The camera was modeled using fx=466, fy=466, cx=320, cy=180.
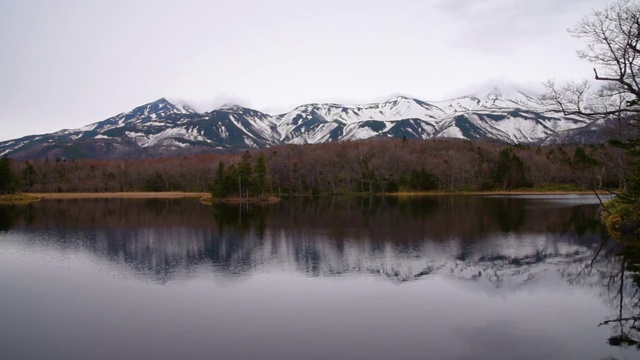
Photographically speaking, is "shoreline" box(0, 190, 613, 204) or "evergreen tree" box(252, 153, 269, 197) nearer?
"evergreen tree" box(252, 153, 269, 197)

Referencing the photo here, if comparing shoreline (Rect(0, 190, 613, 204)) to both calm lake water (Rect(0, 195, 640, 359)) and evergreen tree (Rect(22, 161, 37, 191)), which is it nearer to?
evergreen tree (Rect(22, 161, 37, 191))

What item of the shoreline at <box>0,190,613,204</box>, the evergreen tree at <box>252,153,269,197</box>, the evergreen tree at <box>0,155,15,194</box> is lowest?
the shoreline at <box>0,190,613,204</box>

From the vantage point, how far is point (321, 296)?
21016mm

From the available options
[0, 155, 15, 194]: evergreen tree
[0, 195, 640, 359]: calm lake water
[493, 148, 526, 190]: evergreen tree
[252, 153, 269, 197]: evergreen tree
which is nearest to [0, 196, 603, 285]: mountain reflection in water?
[0, 195, 640, 359]: calm lake water

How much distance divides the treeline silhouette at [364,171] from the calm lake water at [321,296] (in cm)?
6738

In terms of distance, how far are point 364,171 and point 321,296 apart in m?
107

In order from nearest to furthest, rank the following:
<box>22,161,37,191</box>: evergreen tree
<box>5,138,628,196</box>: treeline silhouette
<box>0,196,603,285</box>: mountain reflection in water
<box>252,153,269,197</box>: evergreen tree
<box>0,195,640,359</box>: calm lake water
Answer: <box>0,195,640,359</box>: calm lake water, <box>0,196,603,285</box>: mountain reflection in water, <box>252,153,269,197</box>: evergreen tree, <box>5,138,628,196</box>: treeline silhouette, <box>22,161,37,191</box>: evergreen tree

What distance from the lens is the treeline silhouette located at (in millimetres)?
119938

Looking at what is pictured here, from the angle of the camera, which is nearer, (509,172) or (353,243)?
(353,243)

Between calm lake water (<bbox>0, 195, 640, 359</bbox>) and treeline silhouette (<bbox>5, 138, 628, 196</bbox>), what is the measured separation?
67.4 m

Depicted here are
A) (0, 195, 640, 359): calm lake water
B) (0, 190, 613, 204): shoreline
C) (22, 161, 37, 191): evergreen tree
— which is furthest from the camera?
(22, 161, 37, 191): evergreen tree

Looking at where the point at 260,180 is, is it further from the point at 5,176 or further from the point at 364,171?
the point at 5,176

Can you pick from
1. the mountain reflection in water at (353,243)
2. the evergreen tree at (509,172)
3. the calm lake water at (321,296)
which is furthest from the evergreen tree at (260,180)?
the evergreen tree at (509,172)

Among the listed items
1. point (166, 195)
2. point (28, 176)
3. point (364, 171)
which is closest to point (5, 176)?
point (28, 176)
